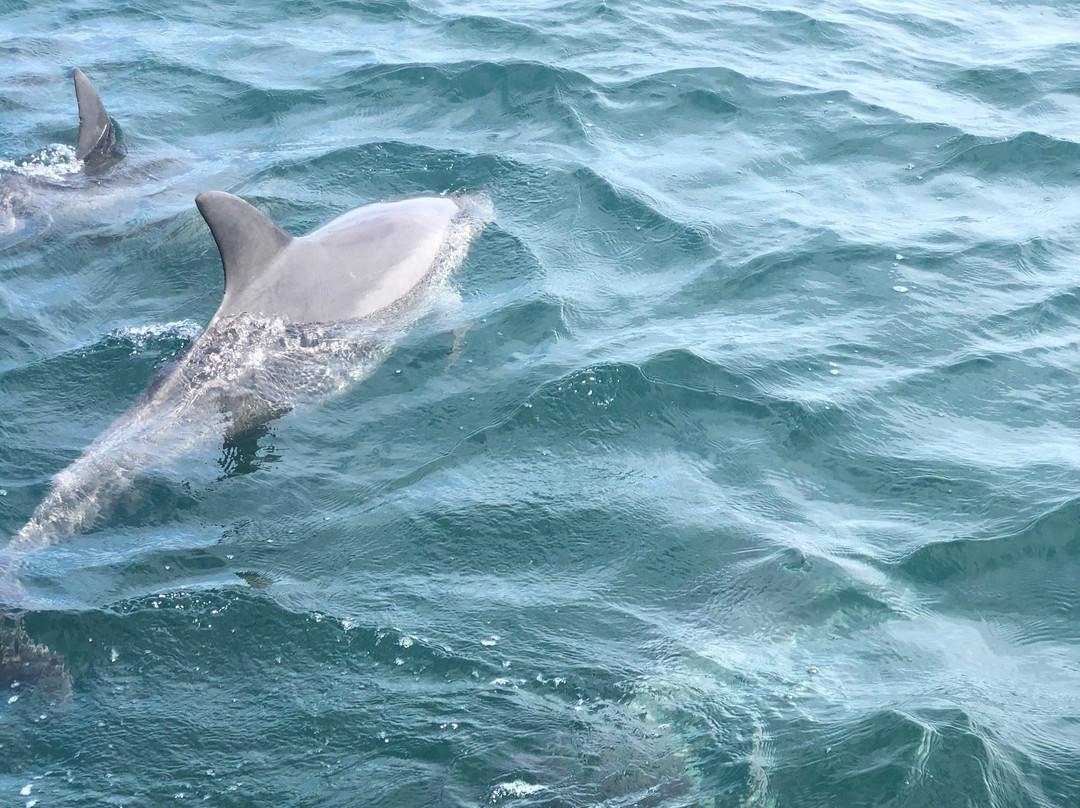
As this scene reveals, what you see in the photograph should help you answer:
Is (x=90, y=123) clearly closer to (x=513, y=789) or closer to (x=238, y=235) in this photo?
(x=238, y=235)

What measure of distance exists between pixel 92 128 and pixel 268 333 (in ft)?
17.5

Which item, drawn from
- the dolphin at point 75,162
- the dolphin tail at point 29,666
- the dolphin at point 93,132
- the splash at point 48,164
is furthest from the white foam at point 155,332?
the dolphin at point 93,132

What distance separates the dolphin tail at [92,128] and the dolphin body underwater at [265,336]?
3934 mm

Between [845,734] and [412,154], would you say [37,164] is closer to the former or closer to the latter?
[412,154]

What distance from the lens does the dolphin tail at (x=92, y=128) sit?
1252cm

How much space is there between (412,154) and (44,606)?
26.0 ft

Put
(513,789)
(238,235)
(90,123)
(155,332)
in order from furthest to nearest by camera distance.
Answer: (90,123) < (155,332) < (238,235) < (513,789)

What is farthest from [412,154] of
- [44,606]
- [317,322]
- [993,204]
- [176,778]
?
[176,778]

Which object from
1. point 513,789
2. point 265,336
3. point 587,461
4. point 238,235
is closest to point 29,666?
point 513,789

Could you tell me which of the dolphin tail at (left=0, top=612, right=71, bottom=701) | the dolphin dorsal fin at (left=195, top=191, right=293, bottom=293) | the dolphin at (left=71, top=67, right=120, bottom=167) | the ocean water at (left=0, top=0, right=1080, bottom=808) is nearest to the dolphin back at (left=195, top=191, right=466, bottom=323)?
the dolphin dorsal fin at (left=195, top=191, right=293, bottom=293)

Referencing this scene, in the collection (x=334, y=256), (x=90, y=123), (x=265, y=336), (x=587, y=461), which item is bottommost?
(x=587, y=461)

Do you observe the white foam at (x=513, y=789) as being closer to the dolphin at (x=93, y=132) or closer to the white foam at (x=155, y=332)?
A: the white foam at (x=155, y=332)

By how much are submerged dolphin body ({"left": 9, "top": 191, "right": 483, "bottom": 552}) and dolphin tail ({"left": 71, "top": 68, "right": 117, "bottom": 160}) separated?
12.8ft

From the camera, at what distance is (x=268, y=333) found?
30.3 feet
